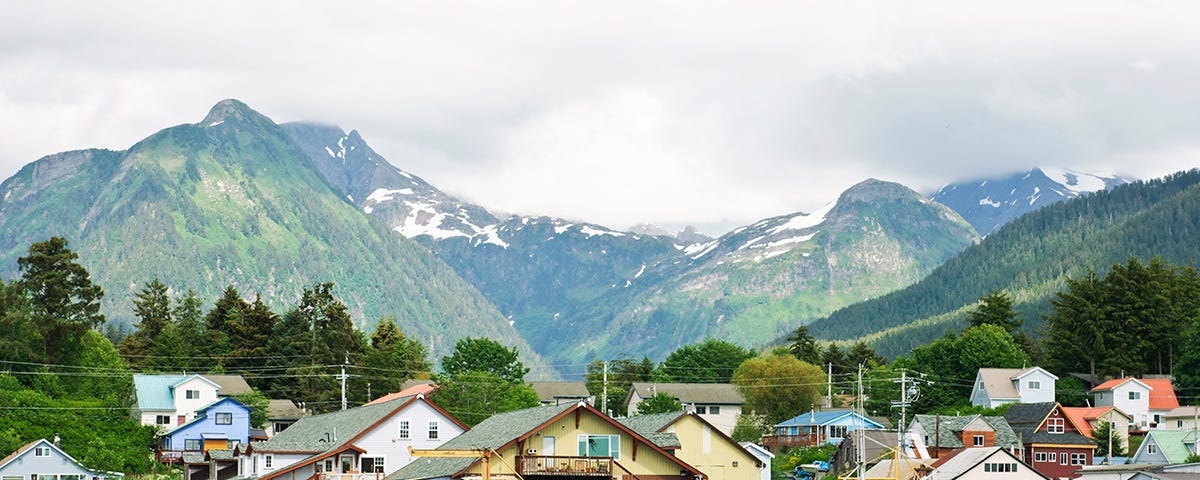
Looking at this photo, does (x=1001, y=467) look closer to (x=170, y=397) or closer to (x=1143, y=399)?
(x=1143, y=399)

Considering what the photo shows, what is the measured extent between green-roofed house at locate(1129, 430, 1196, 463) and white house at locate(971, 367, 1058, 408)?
Answer: 92.9ft

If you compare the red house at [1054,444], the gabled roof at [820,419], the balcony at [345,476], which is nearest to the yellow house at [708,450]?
the balcony at [345,476]

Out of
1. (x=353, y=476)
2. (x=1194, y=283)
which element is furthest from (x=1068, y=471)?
(x=353, y=476)

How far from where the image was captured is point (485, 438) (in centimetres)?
8131

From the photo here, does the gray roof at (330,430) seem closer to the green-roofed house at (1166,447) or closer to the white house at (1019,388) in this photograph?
the green-roofed house at (1166,447)

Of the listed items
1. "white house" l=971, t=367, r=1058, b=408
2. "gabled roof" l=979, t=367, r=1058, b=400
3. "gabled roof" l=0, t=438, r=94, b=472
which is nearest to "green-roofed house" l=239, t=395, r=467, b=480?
"gabled roof" l=0, t=438, r=94, b=472

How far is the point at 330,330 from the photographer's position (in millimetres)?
163125

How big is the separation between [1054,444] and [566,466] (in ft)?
204

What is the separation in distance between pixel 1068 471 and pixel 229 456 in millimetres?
67327

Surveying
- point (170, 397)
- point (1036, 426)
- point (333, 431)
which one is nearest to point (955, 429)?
point (1036, 426)

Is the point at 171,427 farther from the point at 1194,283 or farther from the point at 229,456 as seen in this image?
the point at 1194,283

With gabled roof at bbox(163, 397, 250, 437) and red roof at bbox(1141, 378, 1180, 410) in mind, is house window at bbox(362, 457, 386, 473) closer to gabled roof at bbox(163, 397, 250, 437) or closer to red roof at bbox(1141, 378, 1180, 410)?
gabled roof at bbox(163, 397, 250, 437)

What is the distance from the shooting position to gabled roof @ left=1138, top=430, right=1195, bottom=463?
11300cm

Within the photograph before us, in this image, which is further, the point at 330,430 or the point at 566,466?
the point at 330,430
